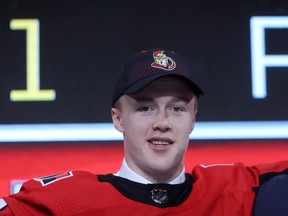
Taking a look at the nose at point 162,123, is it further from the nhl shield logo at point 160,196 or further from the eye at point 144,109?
the nhl shield logo at point 160,196

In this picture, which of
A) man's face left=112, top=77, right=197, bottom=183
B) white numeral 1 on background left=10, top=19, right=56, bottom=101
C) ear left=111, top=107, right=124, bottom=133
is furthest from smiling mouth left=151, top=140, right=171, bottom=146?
white numeral 1 on background left=10, top=19, right=56, bottom=101

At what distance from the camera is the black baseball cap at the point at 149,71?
1193mm

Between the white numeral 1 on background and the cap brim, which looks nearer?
the cap brim

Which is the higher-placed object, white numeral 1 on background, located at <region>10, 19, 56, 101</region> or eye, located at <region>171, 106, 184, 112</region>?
white numeral 1 on background, located at <region>10, 19, 56, 101</region>

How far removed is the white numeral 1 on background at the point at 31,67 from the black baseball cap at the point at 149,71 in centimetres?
55

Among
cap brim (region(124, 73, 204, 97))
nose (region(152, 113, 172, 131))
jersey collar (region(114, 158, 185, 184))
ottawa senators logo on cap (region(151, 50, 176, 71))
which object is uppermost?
ottawa senators logo on cap (region(151, 50, 176, 71))

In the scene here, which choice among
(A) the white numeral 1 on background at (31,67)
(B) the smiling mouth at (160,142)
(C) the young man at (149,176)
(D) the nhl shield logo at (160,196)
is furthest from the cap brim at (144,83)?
(A) the white numeral 1 on background at (31,67)

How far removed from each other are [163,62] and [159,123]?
0.14m

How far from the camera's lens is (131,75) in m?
1.23

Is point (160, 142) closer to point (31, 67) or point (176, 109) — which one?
point (176, 109)

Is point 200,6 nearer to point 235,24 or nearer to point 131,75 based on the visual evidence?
point 235,24

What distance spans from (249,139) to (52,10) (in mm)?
745

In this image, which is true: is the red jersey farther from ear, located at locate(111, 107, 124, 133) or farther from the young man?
ear, located at locate(111, 107, 124, 133)

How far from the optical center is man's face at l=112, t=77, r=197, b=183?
1182mm
